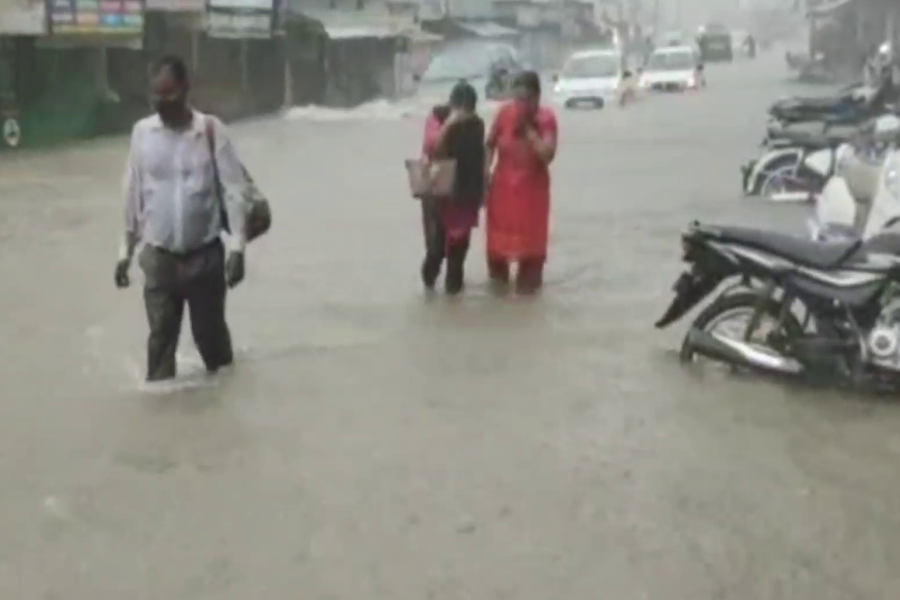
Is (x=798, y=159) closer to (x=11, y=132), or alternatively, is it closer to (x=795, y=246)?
(x=795, y=246)

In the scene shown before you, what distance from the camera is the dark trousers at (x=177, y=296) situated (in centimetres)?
849

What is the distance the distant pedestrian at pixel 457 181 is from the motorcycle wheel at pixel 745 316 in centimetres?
274

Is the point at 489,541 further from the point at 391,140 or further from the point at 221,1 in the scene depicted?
the point at 221,1

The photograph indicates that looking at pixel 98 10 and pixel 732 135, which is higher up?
pixel 98 10

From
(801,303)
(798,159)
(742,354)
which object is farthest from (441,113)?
(798,159)

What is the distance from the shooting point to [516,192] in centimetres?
1142

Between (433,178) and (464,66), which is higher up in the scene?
(433,178)

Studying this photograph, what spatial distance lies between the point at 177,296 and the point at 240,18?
32.5 m

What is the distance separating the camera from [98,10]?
31.4 metres

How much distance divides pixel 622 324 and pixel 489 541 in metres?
4.95

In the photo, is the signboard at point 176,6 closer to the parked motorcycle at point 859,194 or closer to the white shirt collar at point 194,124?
the parked motorcycle at point 859,194

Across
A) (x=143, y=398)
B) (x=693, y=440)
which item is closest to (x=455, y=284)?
(x=143, y=398)

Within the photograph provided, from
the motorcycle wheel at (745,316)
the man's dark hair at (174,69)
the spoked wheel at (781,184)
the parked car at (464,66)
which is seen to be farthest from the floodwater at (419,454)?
the parked car at (464,66)

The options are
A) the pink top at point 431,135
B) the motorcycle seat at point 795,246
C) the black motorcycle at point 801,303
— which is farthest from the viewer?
the pink top at point 431,135
